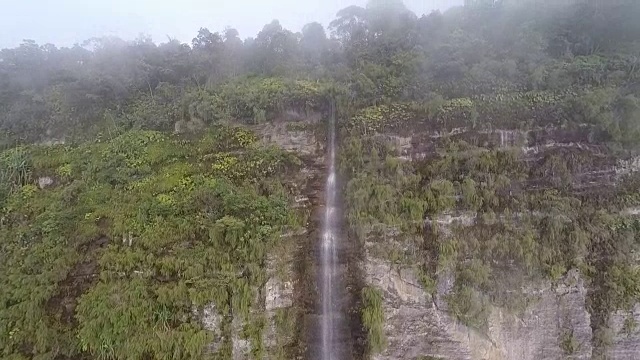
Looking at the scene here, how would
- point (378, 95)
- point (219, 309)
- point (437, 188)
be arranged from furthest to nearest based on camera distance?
point (378, 95) < point (437, 188) < point (219, 309)

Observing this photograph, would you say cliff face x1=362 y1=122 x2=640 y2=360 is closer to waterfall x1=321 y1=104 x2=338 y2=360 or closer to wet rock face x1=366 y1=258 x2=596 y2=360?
wet rock face x1=366 y1=258 x2=596 y2=360

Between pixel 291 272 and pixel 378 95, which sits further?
pixel 378 95

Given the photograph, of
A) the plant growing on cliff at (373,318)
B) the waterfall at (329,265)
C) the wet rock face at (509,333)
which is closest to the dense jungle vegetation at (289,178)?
the plant growing on cliff at (373,318)

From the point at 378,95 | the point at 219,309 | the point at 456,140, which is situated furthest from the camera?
the point at 378,95

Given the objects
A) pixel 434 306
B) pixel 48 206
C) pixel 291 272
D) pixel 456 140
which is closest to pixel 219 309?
pixel 291 272

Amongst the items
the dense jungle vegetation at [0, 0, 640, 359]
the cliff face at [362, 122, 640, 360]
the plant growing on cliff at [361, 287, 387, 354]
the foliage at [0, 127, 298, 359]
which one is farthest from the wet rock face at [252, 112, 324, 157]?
the plant growing on cliff at [361, 287, 387, 354]

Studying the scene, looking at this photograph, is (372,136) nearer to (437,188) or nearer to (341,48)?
(437,188)

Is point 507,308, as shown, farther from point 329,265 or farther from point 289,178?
point 289,178

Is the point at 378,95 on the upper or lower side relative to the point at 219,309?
upper
